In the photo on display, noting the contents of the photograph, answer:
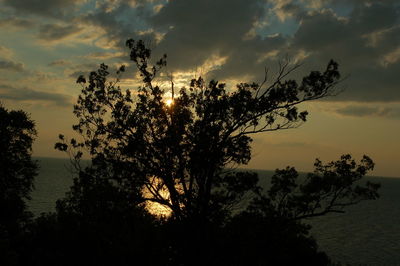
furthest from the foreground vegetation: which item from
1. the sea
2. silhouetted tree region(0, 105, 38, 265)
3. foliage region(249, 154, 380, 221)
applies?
the sea

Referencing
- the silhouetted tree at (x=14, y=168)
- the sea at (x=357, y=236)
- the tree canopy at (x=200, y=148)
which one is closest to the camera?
the tree canopy at (x=200, y=148)

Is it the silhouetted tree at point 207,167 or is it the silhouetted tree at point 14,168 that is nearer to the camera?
the silhouetted tree at point 207,167

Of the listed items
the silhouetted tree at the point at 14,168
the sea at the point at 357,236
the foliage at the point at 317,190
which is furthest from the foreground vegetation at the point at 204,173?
the sea at the point at 357,236

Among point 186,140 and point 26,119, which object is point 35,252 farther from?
point 186,140

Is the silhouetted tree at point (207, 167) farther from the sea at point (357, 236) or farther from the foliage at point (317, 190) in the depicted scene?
the sea at point (357, 236)

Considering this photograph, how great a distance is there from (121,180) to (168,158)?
3340 mm

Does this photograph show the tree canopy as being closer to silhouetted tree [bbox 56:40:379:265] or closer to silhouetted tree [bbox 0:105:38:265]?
silhouetted tree [bbox 56:40:379:265]

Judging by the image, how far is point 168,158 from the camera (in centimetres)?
2258

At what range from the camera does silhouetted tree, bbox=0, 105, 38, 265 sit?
129 ft

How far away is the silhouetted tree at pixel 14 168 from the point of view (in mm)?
39344

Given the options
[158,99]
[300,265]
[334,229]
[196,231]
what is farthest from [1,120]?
[334,229]

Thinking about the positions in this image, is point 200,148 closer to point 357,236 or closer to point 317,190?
point 317,190

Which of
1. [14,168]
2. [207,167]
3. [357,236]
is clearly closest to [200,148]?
[207,167]

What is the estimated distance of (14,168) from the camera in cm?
4019
